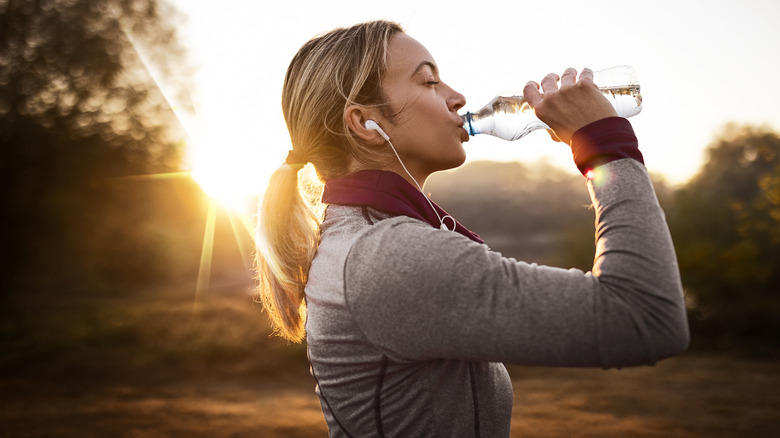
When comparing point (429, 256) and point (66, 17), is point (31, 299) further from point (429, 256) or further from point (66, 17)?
point (429, 256)

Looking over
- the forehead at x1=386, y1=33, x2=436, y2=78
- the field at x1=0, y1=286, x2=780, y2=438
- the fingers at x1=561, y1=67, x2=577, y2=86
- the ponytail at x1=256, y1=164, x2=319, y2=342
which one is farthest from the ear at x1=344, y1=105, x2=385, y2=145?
the field at x1=0, y1=286, x2=780, y2=438

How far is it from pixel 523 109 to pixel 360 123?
0.86 metres

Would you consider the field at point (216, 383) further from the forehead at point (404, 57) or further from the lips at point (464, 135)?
the forehead at point (404, 57)

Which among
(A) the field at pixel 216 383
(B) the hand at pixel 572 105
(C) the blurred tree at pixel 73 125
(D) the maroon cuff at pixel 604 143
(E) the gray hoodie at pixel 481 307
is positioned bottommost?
(A) the field at pixel 216 383

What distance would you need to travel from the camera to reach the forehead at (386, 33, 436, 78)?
157 centimetres

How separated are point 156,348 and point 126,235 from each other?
8.44 feet

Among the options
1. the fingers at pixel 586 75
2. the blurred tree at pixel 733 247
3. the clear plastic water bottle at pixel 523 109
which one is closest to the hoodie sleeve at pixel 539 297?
the fingers at pixel 586 75

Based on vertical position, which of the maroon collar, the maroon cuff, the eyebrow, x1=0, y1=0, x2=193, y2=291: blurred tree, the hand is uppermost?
x1=0, y1=0, x2=193, y2=291: blurred tree

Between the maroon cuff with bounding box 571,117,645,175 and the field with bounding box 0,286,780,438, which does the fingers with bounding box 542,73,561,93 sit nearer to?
the maroon cuff with bounding box 571,117,645,175

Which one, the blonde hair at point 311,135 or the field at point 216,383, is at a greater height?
the blonde hair at point 311,135

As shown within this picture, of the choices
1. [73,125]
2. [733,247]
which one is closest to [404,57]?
[73,125]

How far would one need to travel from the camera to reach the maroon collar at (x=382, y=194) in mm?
1343

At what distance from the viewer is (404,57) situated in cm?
159

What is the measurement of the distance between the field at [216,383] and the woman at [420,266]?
564 cm
